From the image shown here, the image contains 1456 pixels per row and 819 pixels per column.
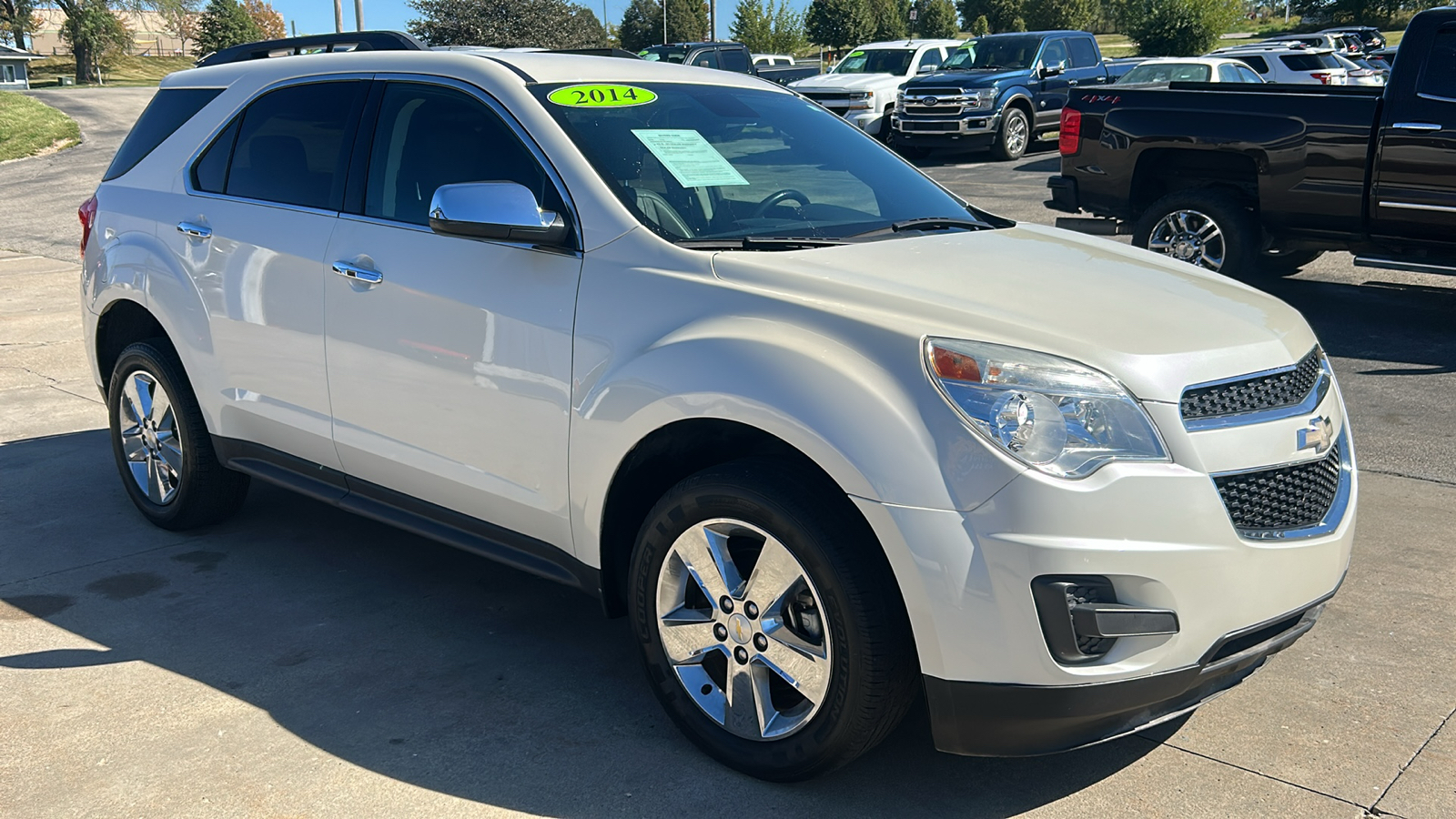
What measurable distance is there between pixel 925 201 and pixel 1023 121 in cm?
1728

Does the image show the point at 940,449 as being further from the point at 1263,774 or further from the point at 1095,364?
the point at 1263,774

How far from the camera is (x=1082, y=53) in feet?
72.4

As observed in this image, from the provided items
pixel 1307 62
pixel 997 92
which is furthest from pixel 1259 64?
pixel 997 92

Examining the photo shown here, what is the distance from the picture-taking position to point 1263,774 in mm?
3250

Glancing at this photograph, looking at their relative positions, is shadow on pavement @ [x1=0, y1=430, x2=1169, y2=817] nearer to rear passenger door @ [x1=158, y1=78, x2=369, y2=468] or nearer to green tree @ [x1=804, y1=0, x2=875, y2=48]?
rear passenger door @ [x1=158, y1=78, x2=369, y2=468]

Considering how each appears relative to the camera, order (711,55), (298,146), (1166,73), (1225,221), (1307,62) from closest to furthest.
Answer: (298,146) → (1225,221) → (1166,73) → (1307,62) → (711,55)

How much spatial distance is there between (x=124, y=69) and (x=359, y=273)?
8609 cm

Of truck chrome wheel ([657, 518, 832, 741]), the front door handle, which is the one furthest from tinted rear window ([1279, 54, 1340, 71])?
truck chrome wheel ([657, 518, 832, 741])

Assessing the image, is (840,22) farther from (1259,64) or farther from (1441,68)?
(1441,68)

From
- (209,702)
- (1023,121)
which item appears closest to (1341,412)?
(209,702)

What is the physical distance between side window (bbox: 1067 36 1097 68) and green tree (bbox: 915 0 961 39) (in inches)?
1970

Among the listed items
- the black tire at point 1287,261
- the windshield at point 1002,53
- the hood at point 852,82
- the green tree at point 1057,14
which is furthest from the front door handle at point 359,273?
the green tree at point 1057,14

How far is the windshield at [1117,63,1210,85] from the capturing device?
1827 cm

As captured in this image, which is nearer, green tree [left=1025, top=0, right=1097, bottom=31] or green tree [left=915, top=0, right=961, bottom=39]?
green tree [left=1025, top=0, right=1097, bottom=31]
